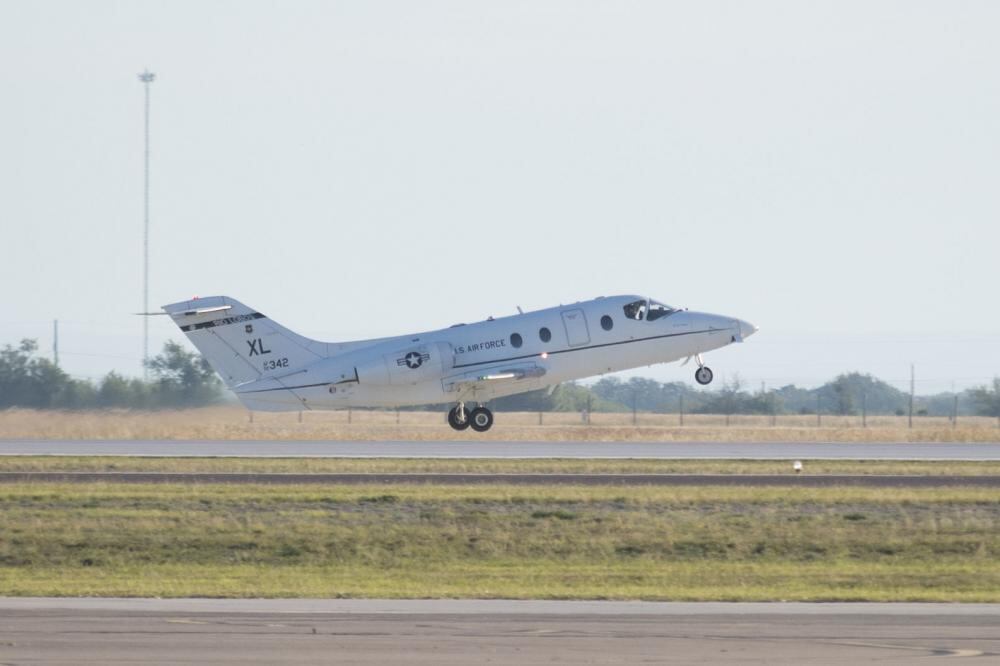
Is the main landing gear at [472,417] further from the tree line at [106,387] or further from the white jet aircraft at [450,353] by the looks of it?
the tree line at [106,387]

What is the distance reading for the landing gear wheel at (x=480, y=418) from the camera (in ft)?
147

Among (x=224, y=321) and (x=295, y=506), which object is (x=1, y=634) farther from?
(x=224, y=321)

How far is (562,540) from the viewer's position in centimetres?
2316

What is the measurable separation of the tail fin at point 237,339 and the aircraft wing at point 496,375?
13.5ft

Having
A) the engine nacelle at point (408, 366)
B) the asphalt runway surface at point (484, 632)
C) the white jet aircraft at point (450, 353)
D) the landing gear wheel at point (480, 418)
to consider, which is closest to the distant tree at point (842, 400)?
the white jet aircraft at point (450, 353)

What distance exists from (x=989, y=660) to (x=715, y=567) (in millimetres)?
8427

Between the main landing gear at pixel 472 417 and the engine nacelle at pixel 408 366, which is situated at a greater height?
the engine nacelle at pixel 408 366

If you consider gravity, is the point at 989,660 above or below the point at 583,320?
below

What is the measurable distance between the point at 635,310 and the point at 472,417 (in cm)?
576

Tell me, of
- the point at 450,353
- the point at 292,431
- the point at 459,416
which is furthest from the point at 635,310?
the point at 292,431

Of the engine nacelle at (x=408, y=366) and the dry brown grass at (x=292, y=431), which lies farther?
the dry brown grass at (x=292, y=431)

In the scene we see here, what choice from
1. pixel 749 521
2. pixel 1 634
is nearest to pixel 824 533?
pixel 749 521

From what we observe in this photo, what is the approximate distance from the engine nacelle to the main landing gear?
2.00 m

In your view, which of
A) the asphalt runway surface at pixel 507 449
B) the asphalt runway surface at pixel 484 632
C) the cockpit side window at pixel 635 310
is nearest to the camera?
the asphalt runway surface at pixel 484 632
